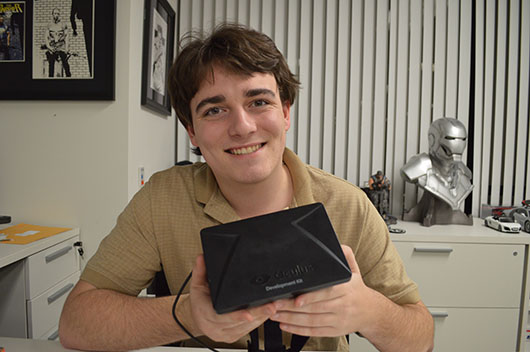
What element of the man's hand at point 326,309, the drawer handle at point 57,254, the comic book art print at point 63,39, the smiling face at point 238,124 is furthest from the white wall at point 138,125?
the man's hand at point 326,309

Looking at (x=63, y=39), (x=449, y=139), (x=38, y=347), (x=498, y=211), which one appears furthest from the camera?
(x=498, y=211)

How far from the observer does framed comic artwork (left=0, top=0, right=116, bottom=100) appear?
1530mm

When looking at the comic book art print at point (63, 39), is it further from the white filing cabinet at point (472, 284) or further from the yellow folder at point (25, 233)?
the white filing cabinet at point (472, 284)

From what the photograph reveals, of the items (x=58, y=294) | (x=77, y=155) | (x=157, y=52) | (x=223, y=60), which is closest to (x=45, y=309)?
(x=58, y=294)

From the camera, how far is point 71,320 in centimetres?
72

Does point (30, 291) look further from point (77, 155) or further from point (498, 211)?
point (498, 211)

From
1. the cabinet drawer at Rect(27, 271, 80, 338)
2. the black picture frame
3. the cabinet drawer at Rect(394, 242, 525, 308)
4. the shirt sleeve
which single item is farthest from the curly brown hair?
the cabinet drawer at Rect(394, 242, 525, 308)

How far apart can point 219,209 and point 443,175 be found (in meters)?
1.54

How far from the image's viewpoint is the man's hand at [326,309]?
489 mm

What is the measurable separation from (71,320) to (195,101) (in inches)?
22.6

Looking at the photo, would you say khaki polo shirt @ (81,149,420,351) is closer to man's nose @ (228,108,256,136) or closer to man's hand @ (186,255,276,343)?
man's nose @ (228,108,256,136)

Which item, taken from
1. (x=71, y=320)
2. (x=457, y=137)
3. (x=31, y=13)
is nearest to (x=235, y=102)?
(x=71, y=320)

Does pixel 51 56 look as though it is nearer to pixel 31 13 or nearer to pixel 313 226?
pixel 31 13

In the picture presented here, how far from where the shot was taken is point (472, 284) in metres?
1.68
